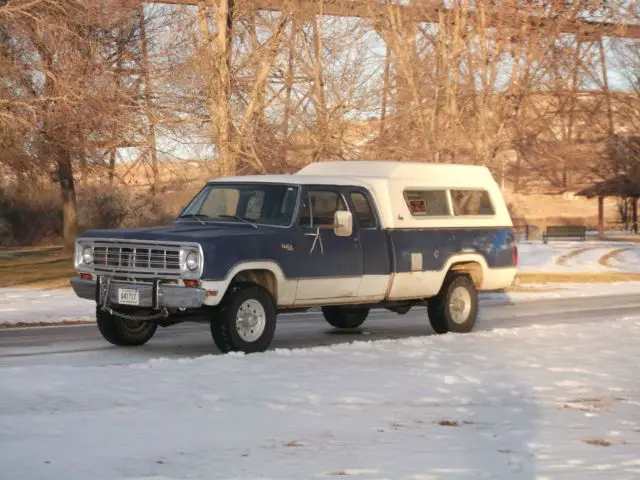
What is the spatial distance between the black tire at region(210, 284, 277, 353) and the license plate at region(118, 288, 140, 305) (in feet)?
2.91

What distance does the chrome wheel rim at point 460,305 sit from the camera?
17453 mm

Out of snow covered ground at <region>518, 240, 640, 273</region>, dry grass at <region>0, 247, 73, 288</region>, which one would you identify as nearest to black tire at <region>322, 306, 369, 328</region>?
dry grass at <region>0, 247, 73, 288</region>

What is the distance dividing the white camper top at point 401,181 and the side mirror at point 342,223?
2.21ft

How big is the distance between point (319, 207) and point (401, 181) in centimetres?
170

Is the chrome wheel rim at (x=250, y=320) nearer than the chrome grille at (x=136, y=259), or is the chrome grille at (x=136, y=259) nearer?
the chrome grille at (x=136, y=259)

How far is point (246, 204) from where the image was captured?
15477 millimetres

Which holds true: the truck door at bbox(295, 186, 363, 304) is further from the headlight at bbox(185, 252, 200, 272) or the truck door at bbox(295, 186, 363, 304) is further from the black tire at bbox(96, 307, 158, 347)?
the black tire at bbox(96, 307, 158, 347)

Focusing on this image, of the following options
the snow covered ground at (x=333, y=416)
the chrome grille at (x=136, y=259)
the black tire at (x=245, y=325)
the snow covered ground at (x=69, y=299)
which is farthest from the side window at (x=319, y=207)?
the snow covered ground at (x=69, y=299)

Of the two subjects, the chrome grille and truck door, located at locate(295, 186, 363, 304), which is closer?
the chrome grille

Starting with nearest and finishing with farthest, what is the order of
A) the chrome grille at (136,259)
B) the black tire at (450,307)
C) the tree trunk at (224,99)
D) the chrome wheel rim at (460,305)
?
the chrome grille at (136,259) < the black tire at (450,307) < the chrome wheel rim at (460,305) < the tree trunk at (224,99)

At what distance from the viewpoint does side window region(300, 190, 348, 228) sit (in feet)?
50.2

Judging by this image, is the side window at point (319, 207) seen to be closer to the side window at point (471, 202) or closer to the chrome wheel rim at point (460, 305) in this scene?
the side window at point (471, 202)

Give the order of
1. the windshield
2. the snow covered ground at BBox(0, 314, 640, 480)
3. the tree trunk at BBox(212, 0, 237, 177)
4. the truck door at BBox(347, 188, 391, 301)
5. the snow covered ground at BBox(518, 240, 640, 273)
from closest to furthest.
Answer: the snow covered ground at BBox(0, 314, 640, 480), the windshield, the truck door at BBox(347, 188, 391, 301), the tree trunk at BBox(212, 0, 237, 177), the snow covered ground at BBox(518, 240, 640, 273)

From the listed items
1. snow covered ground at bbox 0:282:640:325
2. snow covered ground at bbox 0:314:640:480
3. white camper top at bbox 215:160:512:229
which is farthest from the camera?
snow covered ground at bbox 0:282:640:325
